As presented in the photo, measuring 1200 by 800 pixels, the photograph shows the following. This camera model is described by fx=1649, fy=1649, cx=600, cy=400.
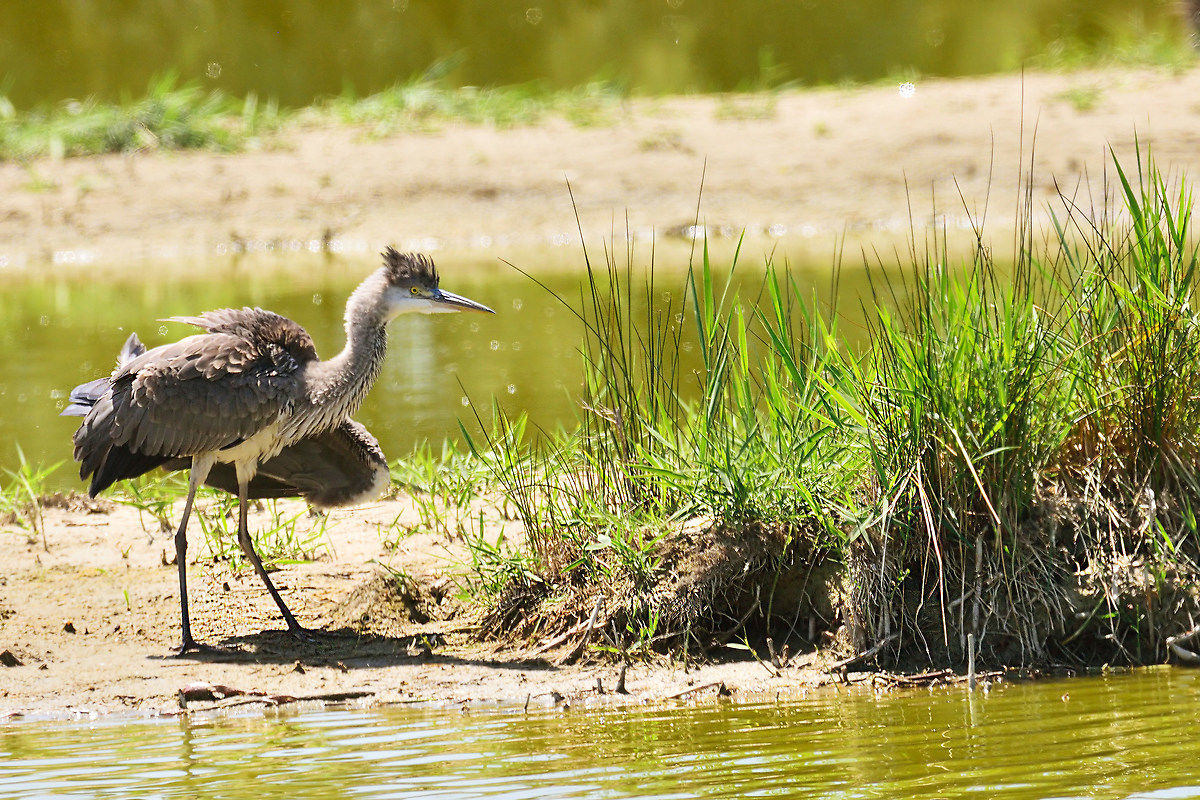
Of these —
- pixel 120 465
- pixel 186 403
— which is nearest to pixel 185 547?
pixel 120 465

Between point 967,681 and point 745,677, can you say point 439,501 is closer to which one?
point 745,677

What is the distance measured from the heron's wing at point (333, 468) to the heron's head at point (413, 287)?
513mm

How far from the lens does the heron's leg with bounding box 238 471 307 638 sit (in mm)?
5820

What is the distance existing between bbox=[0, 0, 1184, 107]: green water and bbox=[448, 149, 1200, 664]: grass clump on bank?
14.9 meters

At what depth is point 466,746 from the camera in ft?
14.8

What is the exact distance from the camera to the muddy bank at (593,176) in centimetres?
1551

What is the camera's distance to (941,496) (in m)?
5.16

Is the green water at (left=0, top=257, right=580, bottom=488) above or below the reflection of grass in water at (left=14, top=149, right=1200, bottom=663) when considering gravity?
above

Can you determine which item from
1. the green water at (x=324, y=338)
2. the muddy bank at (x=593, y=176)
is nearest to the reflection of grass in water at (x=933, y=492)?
the green water at (x=324, y=338)

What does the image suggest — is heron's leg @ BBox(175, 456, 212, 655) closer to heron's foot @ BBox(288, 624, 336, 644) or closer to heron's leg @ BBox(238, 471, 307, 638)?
heron's leg @ BBox(238, 471, 307, 638)

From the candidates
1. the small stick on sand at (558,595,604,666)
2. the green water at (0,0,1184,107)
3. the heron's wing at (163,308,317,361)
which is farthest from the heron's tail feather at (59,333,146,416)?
the green water at (0,0,1184,107)

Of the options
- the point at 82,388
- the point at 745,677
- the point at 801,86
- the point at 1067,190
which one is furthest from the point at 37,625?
the point at 801,86

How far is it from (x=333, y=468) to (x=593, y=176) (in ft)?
32.9

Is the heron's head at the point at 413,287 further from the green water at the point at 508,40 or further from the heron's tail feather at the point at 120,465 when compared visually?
the green water at the point at 508,40
